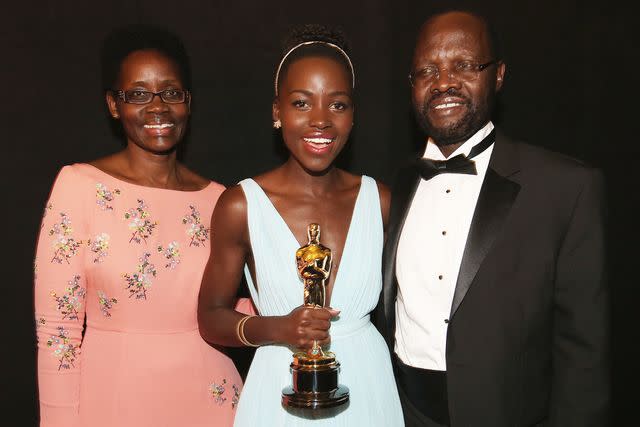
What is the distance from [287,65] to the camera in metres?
2.18

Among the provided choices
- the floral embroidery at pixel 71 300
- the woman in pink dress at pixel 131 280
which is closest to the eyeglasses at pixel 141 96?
the woman in pink dress at pixel 131 280

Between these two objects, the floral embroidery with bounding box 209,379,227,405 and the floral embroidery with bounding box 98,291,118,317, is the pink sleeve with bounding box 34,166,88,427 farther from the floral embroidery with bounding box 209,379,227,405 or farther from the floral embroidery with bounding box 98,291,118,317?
the floral embroidery with bounding box 209,379,227,405

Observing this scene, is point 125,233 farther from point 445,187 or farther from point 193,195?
point 445,187

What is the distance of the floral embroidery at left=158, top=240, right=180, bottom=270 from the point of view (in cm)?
230

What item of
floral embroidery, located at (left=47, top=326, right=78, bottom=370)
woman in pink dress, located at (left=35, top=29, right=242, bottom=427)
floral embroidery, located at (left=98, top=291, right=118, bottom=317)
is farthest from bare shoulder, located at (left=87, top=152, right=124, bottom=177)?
floral embroidery, located at (left=47, top=326, right=78, bottom=370)

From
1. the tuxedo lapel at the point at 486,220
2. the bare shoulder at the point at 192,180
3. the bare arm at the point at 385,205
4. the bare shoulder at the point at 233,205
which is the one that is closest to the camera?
the tuxedo lapel at the point at 486,220

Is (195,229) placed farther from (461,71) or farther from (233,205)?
(461,71)

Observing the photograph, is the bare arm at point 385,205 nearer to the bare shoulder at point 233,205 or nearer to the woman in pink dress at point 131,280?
the bare shoulder at point 233,205

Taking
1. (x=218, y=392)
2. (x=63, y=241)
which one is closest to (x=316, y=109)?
(x=63, y=241)

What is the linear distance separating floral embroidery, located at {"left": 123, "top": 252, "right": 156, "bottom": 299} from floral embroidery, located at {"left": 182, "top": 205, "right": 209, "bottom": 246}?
0.57 ft

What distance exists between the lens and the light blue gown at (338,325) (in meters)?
2.05

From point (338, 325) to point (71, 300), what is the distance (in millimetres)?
937

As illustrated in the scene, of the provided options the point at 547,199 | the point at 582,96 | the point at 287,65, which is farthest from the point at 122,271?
the point at 582,96

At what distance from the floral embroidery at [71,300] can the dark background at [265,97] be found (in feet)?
2.48
